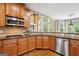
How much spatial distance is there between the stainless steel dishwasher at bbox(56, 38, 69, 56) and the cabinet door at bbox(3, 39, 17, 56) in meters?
1.43

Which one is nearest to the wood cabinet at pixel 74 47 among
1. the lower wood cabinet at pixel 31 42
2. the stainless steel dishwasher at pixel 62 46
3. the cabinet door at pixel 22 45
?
the stainless steel dishwasher at pixel 62 46

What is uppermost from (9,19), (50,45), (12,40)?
(9,19)

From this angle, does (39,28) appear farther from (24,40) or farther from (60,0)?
(60,0)

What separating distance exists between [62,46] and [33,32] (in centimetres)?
159

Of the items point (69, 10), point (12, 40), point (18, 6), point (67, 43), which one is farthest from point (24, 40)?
point (69, 10)

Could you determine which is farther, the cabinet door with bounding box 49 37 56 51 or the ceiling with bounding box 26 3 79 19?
the cabinet door with bounding box 49 37 56 51

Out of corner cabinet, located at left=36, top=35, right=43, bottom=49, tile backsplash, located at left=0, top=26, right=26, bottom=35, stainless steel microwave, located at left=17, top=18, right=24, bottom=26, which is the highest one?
stainless steel microwave, located at left=17, top=18, right=24, bottom=26

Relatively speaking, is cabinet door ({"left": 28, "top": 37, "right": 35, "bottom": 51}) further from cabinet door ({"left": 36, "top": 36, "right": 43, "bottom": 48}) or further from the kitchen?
cabinet door ({"left": 36, "top": 36, "right": 43, "bottom": 48})

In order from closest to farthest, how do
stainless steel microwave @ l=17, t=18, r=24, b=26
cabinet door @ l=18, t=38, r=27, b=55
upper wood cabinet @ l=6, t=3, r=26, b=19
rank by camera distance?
upper wood cabinet @ l=6, t=3, r=26, b=19, cabinet door @ l=18, t=38, r=27, b=55, stainless steel microwave @ l=17, t=18, r=24, b=26

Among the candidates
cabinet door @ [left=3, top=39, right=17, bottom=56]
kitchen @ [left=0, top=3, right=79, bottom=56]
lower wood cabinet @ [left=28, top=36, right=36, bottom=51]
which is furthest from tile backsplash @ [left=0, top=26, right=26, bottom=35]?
cabinet door @ [left=3, top=39, right=17, bottom=56]

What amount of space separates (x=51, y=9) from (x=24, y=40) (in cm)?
135

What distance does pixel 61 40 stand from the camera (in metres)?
3.88

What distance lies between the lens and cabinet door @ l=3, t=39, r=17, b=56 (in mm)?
3121

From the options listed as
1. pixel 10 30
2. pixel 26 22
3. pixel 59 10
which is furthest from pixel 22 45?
pixel 59 10
